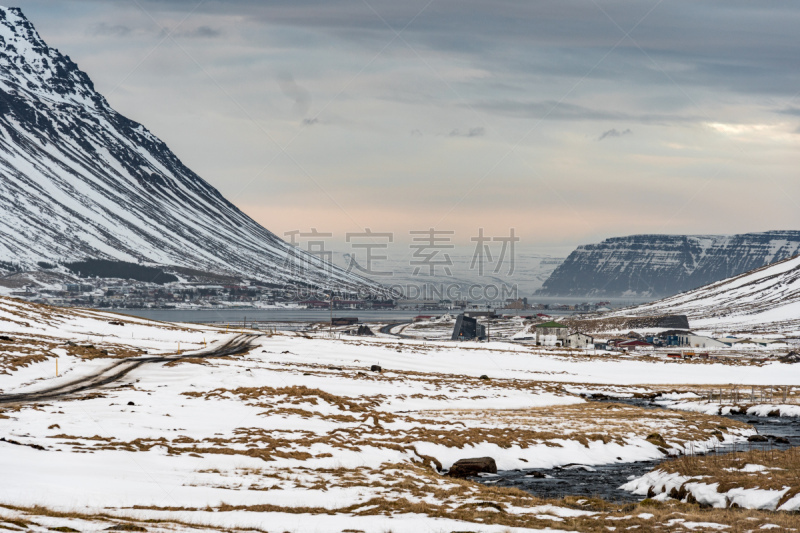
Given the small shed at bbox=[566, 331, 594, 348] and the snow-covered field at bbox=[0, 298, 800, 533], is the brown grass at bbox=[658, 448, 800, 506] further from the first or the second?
the small shed at bbox=[566, 331, 594, 348]

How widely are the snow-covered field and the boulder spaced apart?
1149mm

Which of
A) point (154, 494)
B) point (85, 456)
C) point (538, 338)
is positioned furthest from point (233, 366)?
point (538, 338)

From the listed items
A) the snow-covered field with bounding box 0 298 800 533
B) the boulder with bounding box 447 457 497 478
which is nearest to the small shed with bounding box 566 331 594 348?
the snow-covered field with bounding box 0 298 800 533

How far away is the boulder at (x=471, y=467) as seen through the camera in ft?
108

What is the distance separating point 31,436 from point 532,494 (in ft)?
64.9

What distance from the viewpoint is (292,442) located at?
34031mm

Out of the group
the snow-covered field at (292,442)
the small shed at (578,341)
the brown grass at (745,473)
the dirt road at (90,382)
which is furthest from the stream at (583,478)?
→ the small shed at (578,341)

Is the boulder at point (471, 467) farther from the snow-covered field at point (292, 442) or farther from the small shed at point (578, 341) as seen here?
the small shed at point (578, 341)

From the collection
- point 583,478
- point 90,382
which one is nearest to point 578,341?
point 90,382

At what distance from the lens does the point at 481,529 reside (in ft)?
66.0

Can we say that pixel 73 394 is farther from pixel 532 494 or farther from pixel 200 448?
pixel 532 494

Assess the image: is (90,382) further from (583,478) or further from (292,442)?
(583,478)

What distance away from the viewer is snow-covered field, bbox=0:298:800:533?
21.6 meters

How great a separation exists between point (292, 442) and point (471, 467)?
8200mm
